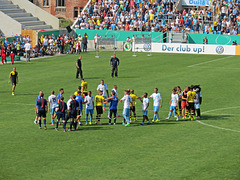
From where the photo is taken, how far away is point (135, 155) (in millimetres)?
20984

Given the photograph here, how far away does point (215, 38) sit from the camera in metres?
63.5

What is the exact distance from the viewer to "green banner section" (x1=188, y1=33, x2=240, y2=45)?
205 ft

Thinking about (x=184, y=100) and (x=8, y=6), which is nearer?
(x=184, y=100)

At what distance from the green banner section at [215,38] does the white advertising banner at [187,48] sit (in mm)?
3332

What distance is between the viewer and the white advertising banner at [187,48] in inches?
2345

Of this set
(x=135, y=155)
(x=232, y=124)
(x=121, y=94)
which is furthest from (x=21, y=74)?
(x=135, y=155)

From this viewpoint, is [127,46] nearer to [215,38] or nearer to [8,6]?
[215,38]

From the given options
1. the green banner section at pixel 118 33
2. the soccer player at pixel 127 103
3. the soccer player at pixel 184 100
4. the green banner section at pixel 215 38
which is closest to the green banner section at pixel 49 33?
the green banner section at pixel 118 33

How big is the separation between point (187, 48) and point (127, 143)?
3974 centimetres

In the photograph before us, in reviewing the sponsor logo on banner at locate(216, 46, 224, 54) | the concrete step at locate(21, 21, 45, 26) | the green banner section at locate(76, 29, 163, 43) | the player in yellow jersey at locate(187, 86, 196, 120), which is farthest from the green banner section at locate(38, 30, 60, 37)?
the player in yellow jersey at locate(187, 86, 196, 120)

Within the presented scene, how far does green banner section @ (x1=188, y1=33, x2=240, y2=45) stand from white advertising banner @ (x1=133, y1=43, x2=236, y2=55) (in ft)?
10.9

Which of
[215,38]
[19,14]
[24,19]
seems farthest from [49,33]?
[215,38]

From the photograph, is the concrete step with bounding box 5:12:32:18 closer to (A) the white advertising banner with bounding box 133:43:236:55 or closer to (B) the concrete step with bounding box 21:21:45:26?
(B) the concrete step with bounding box 21:21:45:26

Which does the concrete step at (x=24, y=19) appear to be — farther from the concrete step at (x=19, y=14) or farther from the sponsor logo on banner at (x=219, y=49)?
the sponsor logo on banner at (x=219, y=49)
